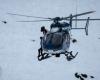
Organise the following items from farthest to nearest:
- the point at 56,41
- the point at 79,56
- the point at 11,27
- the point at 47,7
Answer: the point at 47,7 → the point at 11,27 → the point at 79,56 → the point at 56,41

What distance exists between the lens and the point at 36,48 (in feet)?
84.1

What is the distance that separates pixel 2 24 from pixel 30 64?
9.54m

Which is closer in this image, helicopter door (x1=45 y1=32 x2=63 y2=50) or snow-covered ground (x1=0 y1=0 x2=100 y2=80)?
helicopter door (x1=45 y1=32 x2=63 y2=50)

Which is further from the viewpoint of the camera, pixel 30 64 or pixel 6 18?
pixel 6 18

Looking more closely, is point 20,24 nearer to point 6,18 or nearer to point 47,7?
point 6,18

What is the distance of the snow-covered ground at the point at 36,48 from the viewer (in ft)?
74.2

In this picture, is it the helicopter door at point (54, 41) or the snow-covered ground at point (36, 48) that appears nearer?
the helicopter door at point (54, 41)

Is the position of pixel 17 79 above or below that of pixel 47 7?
below

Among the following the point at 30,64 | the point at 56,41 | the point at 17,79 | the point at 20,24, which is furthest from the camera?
the point at 20,24

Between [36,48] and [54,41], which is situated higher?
[54,41]

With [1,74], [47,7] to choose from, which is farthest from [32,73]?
[47,7]

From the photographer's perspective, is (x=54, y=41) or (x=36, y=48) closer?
(x=54, y=41)

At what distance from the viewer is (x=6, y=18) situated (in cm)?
3269

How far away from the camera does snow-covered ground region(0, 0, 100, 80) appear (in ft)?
74.2
